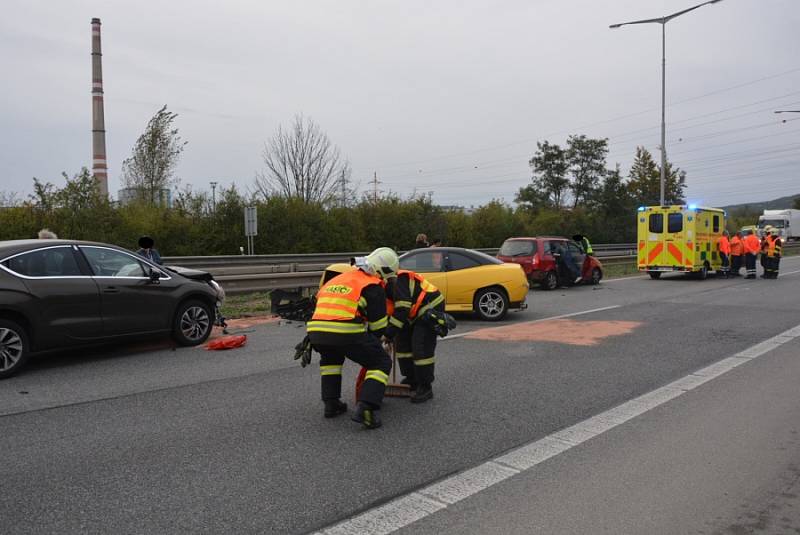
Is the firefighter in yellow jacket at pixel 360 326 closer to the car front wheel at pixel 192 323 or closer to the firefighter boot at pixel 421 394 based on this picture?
the firefighter boot at pixel 421 394

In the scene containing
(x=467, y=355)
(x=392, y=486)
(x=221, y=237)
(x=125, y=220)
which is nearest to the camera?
(x=392, y=486)

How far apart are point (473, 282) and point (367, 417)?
264 inches

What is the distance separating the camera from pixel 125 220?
970 inches

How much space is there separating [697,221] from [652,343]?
41.7 feet

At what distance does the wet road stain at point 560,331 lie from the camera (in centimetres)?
934

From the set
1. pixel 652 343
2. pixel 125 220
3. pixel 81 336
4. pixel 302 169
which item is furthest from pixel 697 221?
pixel 302 169

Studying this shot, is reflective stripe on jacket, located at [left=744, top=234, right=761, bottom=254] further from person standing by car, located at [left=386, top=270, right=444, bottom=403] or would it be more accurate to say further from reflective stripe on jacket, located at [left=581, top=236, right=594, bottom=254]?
person standing by car, located at [left=386, top=270, right=444, bottom=403]

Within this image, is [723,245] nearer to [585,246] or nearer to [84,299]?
[585,246]

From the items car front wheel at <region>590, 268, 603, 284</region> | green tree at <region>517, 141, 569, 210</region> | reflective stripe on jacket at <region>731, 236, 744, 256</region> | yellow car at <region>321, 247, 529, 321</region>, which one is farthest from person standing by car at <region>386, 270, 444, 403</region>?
green tree at <region>517, 141, 569, 210</region>

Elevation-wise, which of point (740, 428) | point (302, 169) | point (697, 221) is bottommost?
point (740, 428)

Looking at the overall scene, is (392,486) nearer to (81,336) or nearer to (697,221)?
(81,336)

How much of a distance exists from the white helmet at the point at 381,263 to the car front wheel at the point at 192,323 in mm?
4556

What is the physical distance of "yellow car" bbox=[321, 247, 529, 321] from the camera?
1152 centimetres

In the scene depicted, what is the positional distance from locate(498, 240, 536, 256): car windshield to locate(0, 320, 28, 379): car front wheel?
13.0m
